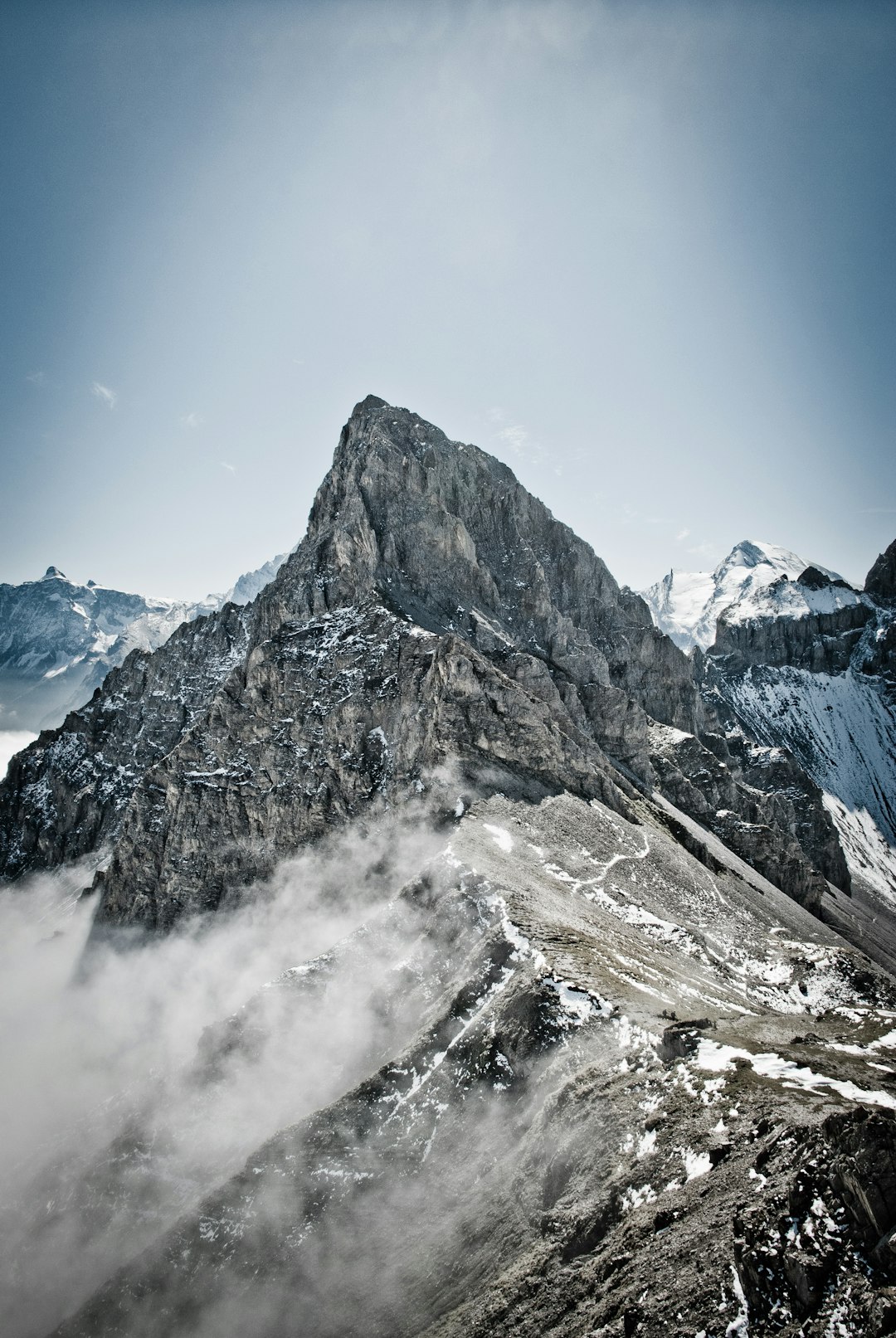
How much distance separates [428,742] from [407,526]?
59.6 meters

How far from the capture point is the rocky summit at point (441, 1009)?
955 inches

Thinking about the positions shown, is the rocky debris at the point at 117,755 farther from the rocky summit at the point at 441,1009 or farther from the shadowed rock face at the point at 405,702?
the rocky summit at the point at 441,1009

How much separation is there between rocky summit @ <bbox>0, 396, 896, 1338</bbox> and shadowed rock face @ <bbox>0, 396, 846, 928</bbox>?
0.82m

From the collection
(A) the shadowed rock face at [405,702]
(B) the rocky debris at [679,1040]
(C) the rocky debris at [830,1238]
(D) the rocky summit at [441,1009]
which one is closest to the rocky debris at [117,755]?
(A) the shadowed rock face at [405,702]

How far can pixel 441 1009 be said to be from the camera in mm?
45625

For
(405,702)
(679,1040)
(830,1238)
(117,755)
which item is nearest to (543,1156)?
(679,1040)

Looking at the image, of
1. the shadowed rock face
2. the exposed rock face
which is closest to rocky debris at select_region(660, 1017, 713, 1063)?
the exposed rock face

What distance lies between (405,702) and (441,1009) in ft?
174

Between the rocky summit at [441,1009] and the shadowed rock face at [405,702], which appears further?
the shadowed rock face at [405,702]

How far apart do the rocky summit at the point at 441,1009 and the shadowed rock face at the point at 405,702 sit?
818mm

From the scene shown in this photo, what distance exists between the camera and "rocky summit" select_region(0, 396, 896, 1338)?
79.6ft

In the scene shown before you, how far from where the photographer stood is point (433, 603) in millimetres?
122938

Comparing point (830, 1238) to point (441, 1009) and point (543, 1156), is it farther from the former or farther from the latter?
point (441, 1009)

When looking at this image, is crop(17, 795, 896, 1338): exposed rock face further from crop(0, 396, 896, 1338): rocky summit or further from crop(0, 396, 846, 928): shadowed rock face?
crop(0, 396, 846, 928): shadowed rock face
